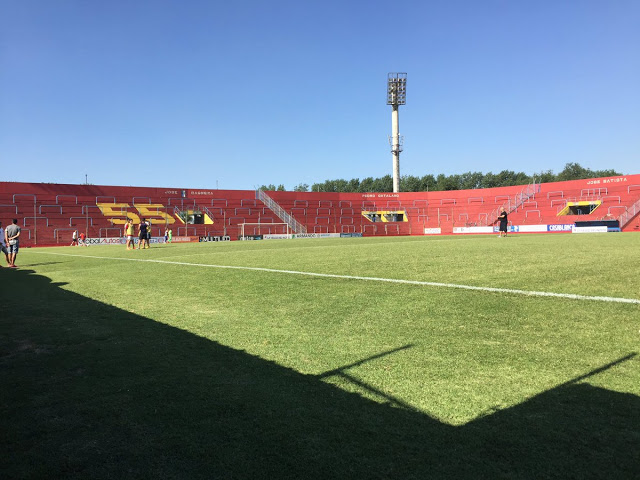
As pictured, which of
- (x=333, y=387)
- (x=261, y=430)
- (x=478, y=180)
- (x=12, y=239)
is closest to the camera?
(x=261, y=430)

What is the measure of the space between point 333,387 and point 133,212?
56252mm

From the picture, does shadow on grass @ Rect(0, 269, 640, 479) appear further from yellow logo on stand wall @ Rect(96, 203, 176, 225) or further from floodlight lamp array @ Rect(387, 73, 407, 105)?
floodlight lamp array @ Rect(387, 73, 407, 105)

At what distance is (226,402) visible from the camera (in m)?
3.22

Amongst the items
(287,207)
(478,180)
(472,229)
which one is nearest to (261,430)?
(287,207)

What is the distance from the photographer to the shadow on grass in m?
2.31

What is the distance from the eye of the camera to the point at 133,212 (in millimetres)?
54062

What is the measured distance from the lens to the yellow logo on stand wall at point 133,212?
171 ft

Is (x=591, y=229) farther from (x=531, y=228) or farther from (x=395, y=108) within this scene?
(x=395, y=108)

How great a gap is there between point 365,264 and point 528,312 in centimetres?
639

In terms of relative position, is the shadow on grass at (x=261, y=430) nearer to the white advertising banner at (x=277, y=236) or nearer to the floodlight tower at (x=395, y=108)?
the white advertising banner at (x=277, y=236)

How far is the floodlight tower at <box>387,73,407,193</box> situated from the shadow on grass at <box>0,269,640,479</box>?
79.7 metres

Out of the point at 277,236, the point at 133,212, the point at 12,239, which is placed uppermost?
the point at 133,212

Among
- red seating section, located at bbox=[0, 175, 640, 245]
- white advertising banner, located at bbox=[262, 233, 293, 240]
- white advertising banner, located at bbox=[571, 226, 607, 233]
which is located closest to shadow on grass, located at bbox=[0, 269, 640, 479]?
red seating section, located at bbox=[0, 175, 640, 245]

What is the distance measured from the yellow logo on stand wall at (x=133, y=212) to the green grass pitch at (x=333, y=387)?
49234 millimetres
